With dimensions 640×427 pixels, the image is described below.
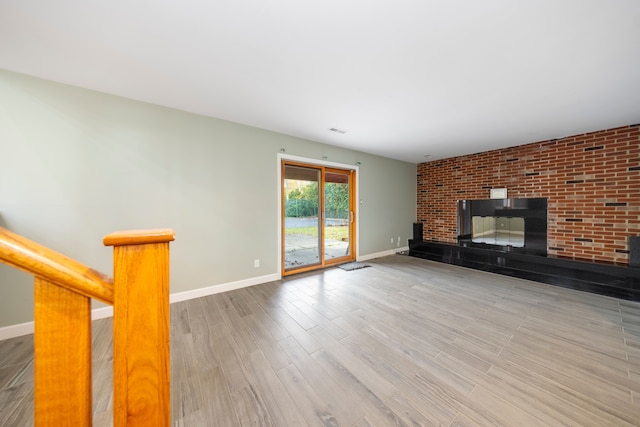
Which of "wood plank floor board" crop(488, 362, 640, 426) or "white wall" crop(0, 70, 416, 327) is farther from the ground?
"white wall" crop(0, 70, 416, 327)

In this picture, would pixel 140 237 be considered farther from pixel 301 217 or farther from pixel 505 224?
pixel 505 224

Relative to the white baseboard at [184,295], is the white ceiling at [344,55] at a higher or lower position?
higher

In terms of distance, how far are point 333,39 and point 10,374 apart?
335 centimetres

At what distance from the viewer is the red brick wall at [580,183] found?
327cm

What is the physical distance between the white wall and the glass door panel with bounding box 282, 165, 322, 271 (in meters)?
0.31

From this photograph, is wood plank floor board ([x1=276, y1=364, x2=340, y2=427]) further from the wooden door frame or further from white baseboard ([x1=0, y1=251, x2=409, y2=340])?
the wooden door frame

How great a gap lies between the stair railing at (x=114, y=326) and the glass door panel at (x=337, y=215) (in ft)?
12.3

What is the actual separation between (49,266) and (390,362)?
1949 millimetres

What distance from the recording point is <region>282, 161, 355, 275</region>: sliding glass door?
3850 mm

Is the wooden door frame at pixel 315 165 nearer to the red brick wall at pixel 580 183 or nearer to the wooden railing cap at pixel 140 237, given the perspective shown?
the red brick wall at pixel 580 183

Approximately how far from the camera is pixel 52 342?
1.58ft

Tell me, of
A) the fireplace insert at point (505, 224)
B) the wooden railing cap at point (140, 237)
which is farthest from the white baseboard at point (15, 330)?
the fireplace insert at point (505, 224)

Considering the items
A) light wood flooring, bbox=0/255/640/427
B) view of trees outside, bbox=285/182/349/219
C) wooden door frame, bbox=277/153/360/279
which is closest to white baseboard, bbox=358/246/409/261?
wooden door frame, bbox=277/153/360/279

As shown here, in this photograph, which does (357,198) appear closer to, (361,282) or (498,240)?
(361,282)
